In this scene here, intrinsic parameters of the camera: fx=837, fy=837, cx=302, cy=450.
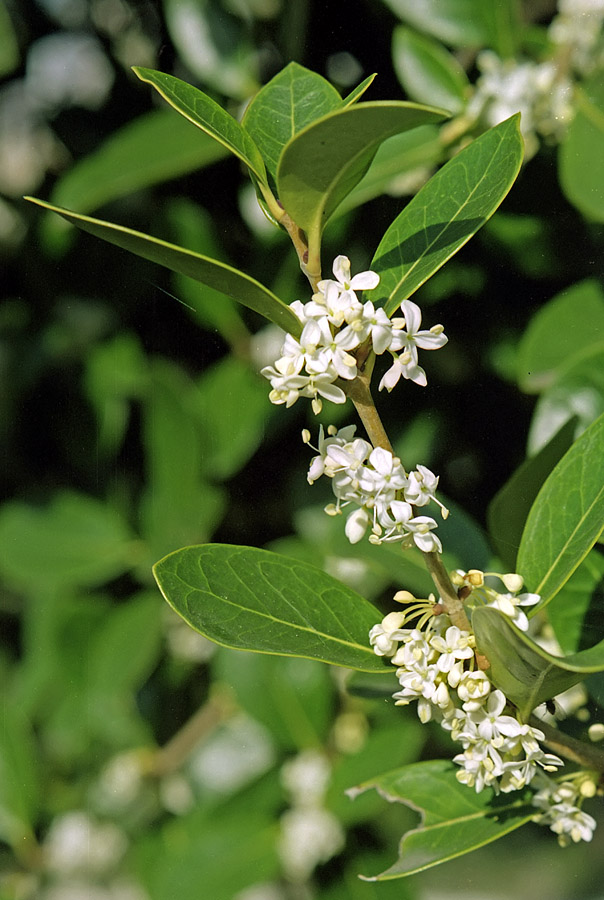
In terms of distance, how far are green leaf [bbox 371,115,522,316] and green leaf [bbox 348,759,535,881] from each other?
34 cm

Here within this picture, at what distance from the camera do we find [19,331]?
1.14 m

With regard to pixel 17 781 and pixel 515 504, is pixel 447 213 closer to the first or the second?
pixel 515 504

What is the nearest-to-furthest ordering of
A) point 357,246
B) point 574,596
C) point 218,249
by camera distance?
point 574,596
point 357,246
point 218,249

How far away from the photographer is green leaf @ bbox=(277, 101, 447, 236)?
380 millimetres

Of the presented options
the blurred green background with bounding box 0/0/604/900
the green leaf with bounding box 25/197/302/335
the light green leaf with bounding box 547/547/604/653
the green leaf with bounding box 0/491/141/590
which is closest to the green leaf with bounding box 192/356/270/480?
the blurred green background with bounding box 0/0/604/900

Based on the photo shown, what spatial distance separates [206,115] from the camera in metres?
0.43

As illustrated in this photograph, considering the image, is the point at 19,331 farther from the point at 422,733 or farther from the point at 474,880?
the point at 474,880

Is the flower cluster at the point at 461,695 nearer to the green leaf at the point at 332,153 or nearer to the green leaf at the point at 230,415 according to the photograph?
the green leaf at the point at 332,153

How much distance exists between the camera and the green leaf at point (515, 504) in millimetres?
620

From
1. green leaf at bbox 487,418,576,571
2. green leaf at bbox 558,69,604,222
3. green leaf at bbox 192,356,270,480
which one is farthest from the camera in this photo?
green leaf at bbox 192,356,270,480

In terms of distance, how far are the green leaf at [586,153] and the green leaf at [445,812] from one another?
19.2 inches

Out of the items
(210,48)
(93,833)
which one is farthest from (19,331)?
(93,833)

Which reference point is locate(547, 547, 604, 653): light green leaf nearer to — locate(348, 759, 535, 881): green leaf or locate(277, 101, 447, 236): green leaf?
locate(348, 759, 535, 881): green leaf

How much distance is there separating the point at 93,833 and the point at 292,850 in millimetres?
344
